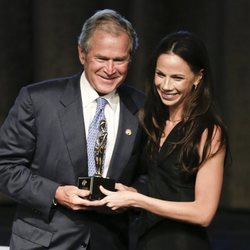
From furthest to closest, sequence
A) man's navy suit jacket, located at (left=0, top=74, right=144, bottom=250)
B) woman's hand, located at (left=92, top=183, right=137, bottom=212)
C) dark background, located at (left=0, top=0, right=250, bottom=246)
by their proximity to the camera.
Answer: dark background, located at (left=0, top=0, right=250, bottom=246) < man's navy suit jacket, located at (left=0, top=74, right=144, bottom=250) < woman's hand, located at (left=92, top=183, right=137, bottom=212)

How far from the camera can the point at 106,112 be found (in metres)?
2.35

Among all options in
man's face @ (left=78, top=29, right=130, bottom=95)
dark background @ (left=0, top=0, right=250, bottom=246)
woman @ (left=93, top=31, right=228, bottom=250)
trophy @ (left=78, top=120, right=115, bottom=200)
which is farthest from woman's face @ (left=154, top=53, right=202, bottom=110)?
dark background @ (left=0, top=0, right=250, bottom=246)

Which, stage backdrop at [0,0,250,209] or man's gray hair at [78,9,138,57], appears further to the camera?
stage backdrop at [0,0,250,209]

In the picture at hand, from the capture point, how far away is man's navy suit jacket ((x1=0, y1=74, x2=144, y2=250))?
226 cm

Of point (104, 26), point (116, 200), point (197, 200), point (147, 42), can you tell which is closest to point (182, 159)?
point (197, 200)

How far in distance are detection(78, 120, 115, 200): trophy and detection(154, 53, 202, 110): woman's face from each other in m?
0.23

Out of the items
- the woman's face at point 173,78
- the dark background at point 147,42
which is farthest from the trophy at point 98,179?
the dark background at point 147,42

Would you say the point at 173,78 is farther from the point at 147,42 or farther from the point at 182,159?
the point at 147,42

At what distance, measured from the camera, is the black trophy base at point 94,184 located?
215 centimetres

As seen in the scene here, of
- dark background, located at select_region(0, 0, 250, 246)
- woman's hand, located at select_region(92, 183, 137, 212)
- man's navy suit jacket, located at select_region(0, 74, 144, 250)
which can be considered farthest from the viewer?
dark background, located at select_region(0, 0, 250, 246)

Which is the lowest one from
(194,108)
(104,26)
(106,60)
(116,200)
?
(116,200)

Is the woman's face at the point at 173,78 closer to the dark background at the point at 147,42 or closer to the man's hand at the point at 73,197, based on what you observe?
the man's hand at the point at 73,197

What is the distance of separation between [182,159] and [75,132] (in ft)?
1.15

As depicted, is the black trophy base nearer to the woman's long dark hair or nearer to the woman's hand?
the woman's hand
